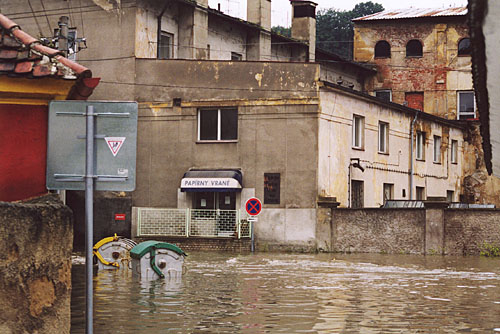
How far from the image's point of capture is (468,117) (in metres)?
54.8

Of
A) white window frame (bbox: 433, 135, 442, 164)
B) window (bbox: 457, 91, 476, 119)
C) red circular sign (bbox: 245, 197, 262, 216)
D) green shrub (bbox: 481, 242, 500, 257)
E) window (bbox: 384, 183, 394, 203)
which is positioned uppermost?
window (bbox: 457, 91, 476, 119)

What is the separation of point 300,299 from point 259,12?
30725mm

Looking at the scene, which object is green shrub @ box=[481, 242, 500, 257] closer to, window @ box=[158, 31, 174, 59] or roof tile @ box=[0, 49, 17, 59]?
window @ box=[158, 31, 174, 59]

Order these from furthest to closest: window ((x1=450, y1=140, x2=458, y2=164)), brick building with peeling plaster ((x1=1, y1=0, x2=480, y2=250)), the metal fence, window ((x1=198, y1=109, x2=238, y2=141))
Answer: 1. window ((x1=450, y1=140, x2=458, y2=164))
2. window ((x1=198, y1=109, x2=238, y2=141))
3. brick building with peeling plaster ((x1=1, y1=0, x2=480, y2=250))
4. the metal fence

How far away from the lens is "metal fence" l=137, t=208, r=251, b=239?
35156 millimetres

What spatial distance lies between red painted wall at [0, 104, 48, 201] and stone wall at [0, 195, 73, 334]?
2.02 m

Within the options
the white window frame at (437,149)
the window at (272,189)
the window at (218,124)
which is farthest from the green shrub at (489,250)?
the white window frame at (437,149)

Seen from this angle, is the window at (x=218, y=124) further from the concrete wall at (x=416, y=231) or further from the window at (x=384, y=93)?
the window at (x=384, y=93)

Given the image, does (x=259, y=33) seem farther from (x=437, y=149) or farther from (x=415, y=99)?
(x=415, y=99)

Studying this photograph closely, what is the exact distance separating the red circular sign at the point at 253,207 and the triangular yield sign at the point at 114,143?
24.0m

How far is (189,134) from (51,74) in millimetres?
26878

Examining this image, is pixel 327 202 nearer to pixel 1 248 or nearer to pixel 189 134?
pixel 189 134

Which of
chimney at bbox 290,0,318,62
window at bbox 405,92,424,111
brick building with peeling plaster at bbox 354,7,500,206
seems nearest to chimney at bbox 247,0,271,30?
chimney at bbox 290,0,318,62

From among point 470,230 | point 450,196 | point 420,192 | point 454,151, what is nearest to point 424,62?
point 454,151
